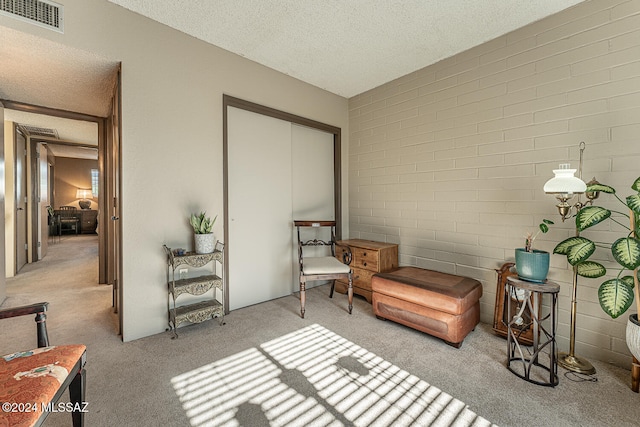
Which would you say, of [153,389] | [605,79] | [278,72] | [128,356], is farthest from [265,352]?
[605,79]

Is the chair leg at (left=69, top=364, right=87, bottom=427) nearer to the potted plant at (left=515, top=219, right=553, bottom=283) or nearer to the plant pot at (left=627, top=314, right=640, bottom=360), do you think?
the potted plant at (left=515, top=219, right=553, bottom=283)

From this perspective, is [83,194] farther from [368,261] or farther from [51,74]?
[368,261]

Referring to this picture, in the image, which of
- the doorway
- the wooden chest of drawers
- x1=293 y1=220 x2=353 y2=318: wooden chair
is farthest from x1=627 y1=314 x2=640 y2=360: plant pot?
the doorway

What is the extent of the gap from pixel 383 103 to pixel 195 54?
2323mm

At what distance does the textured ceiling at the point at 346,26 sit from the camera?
223cm

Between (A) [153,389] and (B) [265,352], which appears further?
(B) [265,352]

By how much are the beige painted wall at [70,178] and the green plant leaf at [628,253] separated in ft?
44.2

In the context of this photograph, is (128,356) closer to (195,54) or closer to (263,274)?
(263,274)

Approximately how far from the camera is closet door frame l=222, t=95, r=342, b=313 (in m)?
2.89

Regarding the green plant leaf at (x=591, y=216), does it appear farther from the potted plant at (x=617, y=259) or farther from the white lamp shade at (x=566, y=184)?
the white lamp shade at (x=566, y=184)

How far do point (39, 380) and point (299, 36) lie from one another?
3011mm

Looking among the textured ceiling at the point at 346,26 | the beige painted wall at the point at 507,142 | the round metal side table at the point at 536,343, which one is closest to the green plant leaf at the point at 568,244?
the round metal side table at the point at 536,343

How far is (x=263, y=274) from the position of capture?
3316 mm

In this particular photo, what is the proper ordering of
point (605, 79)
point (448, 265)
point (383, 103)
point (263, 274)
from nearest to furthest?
1. point (605, 79)
2. point (448, 265)
3. point (263, 274)
4. point (383, 103)
